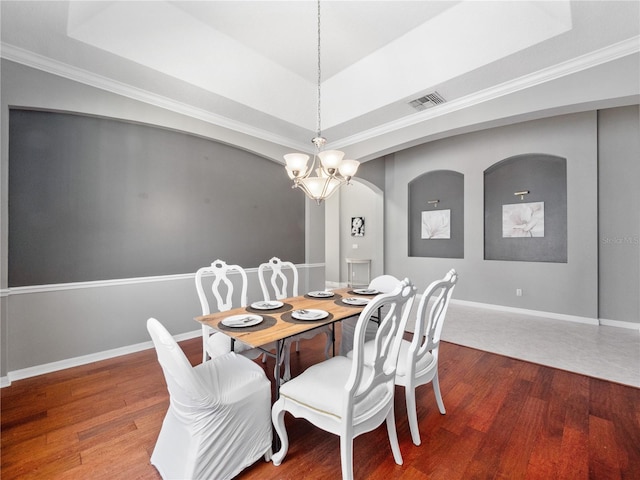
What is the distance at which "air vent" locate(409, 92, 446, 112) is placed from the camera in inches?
123

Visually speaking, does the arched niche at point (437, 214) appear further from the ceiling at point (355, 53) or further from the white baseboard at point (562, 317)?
the ceiling at point (355, 53)

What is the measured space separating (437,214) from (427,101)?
306cm

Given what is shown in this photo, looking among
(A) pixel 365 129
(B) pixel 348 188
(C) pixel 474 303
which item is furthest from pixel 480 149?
(B) pixel 348 188

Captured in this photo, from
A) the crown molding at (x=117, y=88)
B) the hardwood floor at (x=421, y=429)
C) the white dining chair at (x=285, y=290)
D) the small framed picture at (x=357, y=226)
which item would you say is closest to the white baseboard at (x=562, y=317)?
the hardwood floor at (x=421, y=429)

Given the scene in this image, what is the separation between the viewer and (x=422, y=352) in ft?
5.91

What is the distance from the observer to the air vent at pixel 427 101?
311cm

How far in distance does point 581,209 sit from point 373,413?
4782 millimetres

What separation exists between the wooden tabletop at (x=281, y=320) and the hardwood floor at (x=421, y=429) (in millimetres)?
716

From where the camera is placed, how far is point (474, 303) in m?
5.23

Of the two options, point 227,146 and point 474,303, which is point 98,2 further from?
point 474,303

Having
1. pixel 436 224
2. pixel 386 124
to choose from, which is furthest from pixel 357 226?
pixel 386 124

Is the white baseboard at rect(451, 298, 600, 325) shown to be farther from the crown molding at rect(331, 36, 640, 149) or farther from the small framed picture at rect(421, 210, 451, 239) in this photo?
the crown molding at rect(331, 36, 640, 149)

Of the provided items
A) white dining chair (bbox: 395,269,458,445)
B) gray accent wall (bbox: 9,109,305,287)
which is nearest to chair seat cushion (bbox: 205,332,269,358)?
white dining chair (bbox: 395,269,458,445)

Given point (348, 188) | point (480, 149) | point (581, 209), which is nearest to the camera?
point (581, 209)
